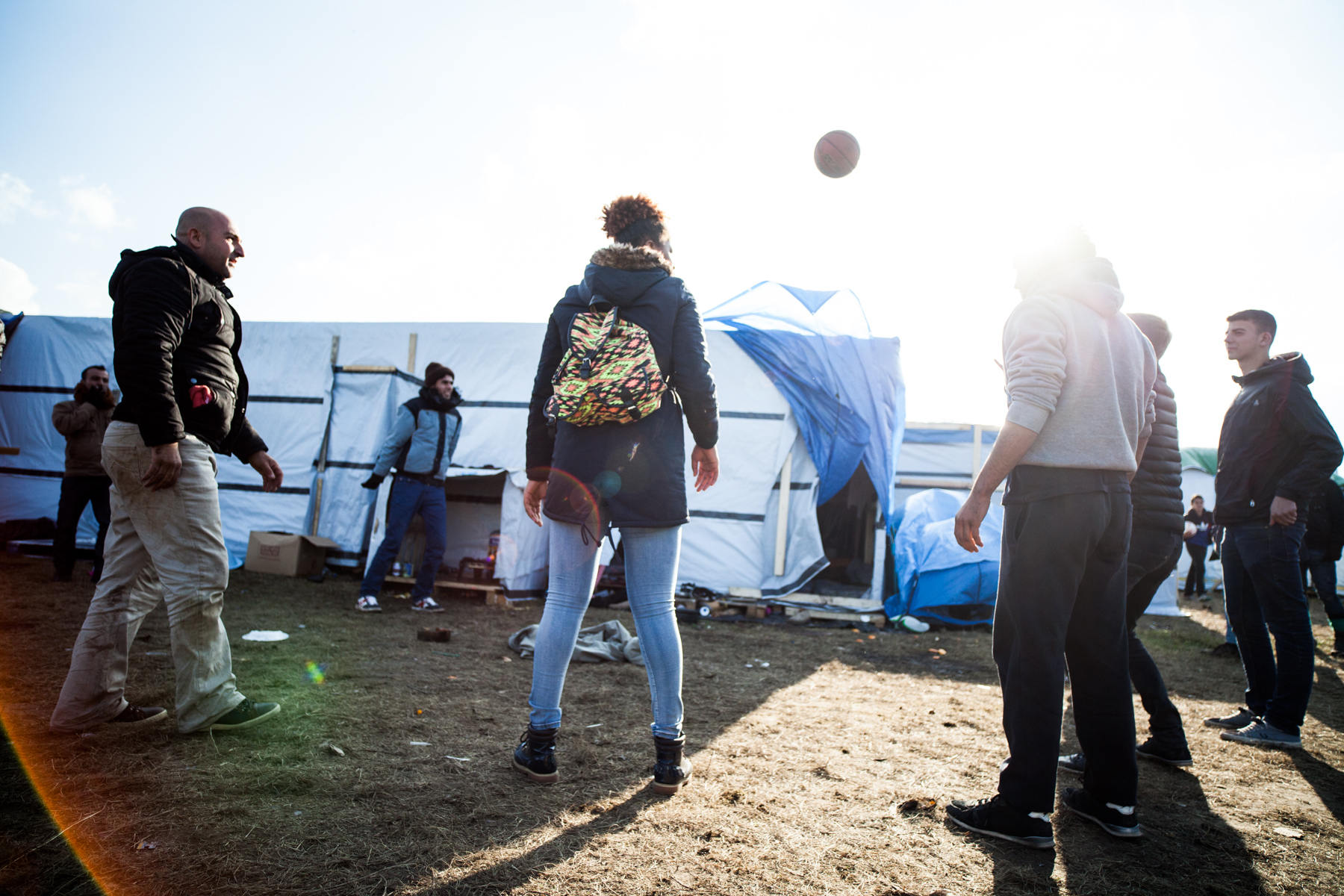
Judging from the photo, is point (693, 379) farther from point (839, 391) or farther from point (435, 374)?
point (839, 391)

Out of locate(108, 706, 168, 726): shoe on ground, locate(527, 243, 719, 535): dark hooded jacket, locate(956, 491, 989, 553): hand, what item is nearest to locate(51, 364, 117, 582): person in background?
locate(108, 706, 168, 726): shoe on ground

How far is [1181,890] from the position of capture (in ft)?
5.67

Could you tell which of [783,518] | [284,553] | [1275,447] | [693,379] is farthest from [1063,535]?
[284,553]

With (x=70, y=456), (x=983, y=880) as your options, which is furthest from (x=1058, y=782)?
(x=70, y=456)

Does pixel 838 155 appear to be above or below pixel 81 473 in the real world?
above

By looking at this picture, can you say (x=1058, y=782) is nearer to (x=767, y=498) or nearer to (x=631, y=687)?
(x=631, y=687)

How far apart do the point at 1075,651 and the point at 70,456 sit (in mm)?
7263

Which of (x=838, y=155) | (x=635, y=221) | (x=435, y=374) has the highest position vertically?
(x=838, y=155)

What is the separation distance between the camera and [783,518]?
23.5ft

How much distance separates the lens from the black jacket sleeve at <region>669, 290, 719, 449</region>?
7.23ft

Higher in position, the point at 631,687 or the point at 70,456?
the point at 70,456

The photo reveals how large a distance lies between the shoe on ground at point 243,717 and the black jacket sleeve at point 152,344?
0.98 metres

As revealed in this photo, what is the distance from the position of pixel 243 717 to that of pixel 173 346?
1.29 m

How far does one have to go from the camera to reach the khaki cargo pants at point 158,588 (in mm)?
2244
